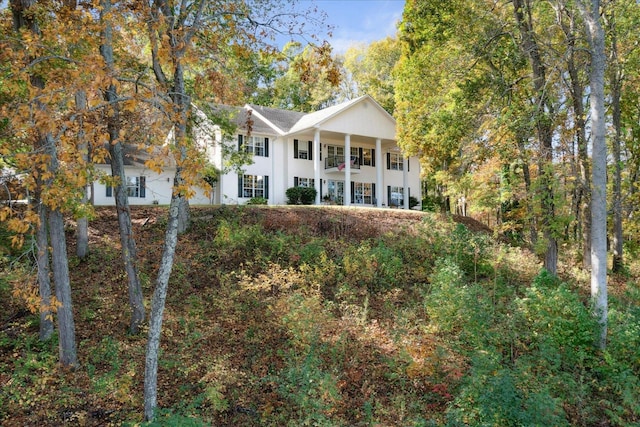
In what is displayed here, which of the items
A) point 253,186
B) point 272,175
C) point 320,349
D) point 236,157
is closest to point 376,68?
point 272,175

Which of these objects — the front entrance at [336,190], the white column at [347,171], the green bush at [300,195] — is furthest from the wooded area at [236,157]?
the front entrance at [336,190]

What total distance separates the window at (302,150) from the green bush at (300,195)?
7.45ft

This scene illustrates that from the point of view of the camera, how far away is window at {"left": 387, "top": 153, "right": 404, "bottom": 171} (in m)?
29.5

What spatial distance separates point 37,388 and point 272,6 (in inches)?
280

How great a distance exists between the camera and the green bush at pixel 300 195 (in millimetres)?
24828

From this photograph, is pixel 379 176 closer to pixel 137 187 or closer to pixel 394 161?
pixel 394 161

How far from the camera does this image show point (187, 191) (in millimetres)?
5402

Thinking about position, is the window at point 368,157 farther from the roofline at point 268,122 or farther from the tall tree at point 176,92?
the tall tree at point 176,92

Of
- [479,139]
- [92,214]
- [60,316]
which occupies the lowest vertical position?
[60,316]

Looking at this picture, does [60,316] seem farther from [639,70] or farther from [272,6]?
[639,70]

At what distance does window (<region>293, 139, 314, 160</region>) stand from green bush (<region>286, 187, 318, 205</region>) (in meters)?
2.27

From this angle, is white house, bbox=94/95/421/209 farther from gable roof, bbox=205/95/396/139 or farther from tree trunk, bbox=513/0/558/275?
tree trunk, bbox=513/0/558/275

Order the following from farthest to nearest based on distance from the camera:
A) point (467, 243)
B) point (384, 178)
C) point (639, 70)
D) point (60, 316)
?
point (384, 178) < point (639, 70) < point (467, 243) < point (60, 316)

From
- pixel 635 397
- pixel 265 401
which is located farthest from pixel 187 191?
pixel 635 397
